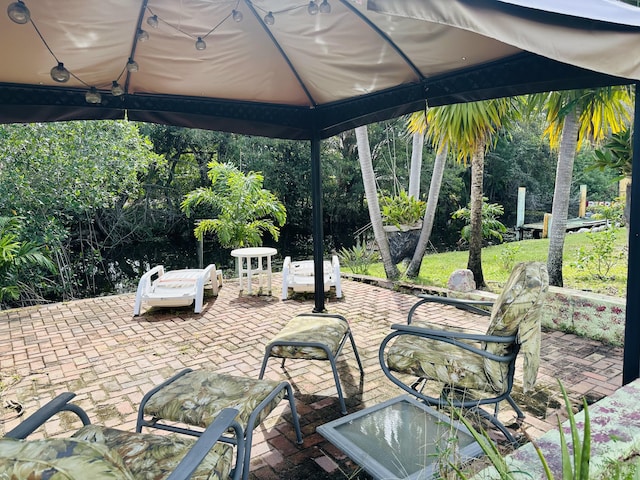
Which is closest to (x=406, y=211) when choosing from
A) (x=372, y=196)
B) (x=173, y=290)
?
(x=372, y=196)

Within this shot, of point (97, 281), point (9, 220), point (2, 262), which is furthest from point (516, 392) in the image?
point (97, 281)

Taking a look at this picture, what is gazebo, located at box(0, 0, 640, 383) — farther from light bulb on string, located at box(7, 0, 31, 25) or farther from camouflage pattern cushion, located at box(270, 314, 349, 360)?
camouflage pattern cushion, located at box(270, 314, 349, 360)

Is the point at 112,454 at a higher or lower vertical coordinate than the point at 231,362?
higher

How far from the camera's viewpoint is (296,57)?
370 centimetres

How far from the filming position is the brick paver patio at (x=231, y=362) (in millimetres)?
2543

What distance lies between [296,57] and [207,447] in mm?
3328

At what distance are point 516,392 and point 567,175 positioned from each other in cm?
365

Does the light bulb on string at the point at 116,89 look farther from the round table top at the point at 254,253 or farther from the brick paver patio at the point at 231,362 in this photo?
the round table top at the point at 254,253

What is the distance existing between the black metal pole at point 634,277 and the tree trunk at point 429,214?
471cm

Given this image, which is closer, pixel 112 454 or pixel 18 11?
pixel 112 454

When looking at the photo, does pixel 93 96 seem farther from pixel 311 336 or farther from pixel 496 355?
pixel 496 355

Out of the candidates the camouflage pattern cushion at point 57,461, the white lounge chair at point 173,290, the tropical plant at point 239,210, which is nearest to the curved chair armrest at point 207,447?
the camouflage pattern cushion at point 57,461

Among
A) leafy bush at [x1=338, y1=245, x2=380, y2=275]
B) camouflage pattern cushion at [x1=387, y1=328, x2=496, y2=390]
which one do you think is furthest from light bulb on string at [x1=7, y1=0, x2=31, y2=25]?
leafy bush at [x1=338, y1=245, x2=380, y2=275]

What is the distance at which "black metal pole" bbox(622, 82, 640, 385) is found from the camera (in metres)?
2.42
